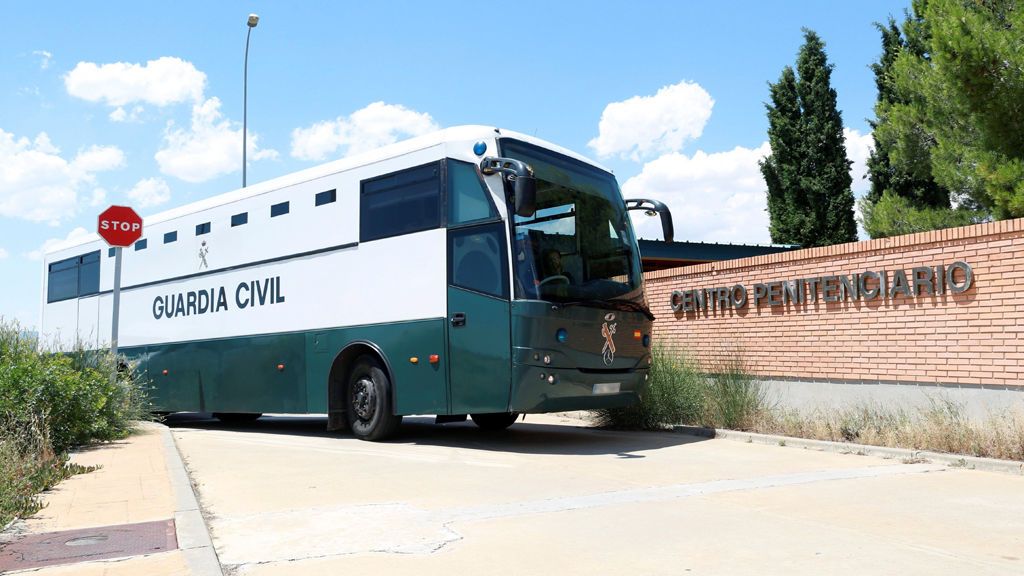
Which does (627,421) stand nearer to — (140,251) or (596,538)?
(596,538)

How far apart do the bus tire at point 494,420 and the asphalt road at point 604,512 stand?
7.01 feet

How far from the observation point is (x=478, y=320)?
10.8 m

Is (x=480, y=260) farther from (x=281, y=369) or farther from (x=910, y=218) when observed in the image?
(x=910, y=218)

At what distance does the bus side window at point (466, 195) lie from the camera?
426 inches

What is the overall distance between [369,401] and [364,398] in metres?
0.16

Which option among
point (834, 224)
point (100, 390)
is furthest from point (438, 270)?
point (834, 224)

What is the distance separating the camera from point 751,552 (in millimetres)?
5465

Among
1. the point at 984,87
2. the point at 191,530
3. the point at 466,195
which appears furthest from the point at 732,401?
the point at 191,530

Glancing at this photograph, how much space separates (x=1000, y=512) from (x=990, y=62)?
33.6ft

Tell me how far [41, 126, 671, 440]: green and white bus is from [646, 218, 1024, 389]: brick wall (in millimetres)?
3277

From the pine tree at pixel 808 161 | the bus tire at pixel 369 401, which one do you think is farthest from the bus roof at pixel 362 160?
the pine tree at pixel 808 161

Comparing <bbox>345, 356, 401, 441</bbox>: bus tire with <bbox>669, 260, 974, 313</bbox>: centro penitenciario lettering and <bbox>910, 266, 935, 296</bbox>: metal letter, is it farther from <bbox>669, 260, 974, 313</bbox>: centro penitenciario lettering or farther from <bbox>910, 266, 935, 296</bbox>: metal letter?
<bbox>910, 266, 935, 296</bbox>: metal letter

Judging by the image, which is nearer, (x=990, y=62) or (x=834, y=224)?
(x=990, y=62)

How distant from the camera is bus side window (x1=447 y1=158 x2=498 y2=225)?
10.8 m
